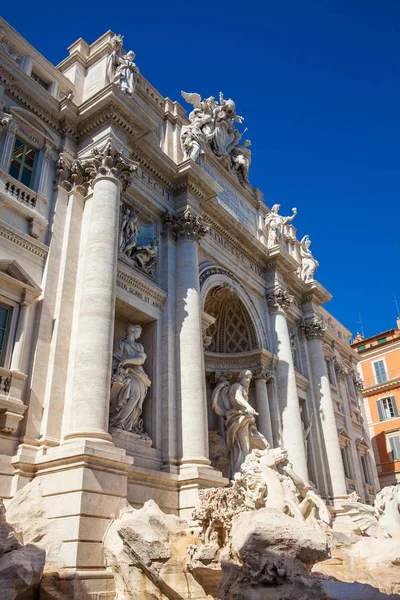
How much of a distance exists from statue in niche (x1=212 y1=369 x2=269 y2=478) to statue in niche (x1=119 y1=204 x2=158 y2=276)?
515 cm

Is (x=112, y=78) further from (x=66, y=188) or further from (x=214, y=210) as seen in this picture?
(x=214, y=210)

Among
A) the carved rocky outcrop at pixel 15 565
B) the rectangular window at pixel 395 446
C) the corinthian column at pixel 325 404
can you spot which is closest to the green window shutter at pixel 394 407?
the rectangular window at pixel 395 446

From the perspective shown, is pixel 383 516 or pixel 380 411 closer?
pixel 383 516

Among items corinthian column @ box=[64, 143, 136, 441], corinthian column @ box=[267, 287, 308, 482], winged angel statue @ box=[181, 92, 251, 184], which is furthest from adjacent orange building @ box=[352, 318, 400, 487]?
corinthian column @ box=[64, 143, 136, 441]

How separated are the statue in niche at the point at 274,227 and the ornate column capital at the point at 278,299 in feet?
6.59

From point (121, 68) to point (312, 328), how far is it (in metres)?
13.7

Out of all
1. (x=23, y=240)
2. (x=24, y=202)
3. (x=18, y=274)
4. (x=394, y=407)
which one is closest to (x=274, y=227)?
(x=24, y=202)

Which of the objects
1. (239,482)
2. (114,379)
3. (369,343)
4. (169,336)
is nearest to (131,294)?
(169,336)

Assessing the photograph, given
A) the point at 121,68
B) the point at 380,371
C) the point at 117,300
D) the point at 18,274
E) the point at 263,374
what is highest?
the point at 121,68

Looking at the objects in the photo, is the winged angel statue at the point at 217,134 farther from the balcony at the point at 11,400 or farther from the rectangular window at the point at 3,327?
the balcony at the point at 11,400

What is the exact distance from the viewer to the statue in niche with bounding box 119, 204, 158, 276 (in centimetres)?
1464

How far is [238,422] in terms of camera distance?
16781 mm

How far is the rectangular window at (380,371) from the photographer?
36.0m

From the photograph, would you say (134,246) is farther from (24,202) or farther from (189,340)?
(24,202)
